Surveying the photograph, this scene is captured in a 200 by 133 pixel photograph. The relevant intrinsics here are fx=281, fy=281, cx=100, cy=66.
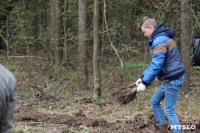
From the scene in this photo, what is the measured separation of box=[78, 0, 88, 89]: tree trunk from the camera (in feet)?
35.3

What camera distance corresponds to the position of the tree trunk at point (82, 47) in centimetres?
1077

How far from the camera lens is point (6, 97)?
1606 millimetres

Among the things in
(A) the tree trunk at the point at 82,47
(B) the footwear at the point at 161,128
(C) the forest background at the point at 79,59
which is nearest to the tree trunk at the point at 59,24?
(C) the forest background at the point at 79,59

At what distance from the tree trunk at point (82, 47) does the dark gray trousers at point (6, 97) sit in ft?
29.4

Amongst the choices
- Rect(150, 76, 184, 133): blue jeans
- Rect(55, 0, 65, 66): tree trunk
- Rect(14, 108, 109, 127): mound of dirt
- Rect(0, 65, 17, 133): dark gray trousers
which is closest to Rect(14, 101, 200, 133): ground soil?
Rect(14, 108, 109, 127): mound of dirt

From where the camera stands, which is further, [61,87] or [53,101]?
[61,87]

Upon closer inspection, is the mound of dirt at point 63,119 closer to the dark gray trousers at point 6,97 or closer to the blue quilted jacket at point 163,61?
the blue quilted jacket at point 163,61

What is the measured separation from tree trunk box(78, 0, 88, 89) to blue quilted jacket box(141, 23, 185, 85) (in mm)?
6083

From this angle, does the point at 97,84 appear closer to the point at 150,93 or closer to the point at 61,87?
the point at 61,87

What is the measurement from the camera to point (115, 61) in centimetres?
1256

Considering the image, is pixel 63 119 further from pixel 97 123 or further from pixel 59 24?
pixel 59 24

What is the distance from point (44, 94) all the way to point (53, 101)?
0.41m

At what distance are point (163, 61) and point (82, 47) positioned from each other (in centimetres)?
638

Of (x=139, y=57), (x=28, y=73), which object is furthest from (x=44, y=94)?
(x=139, y=57)
